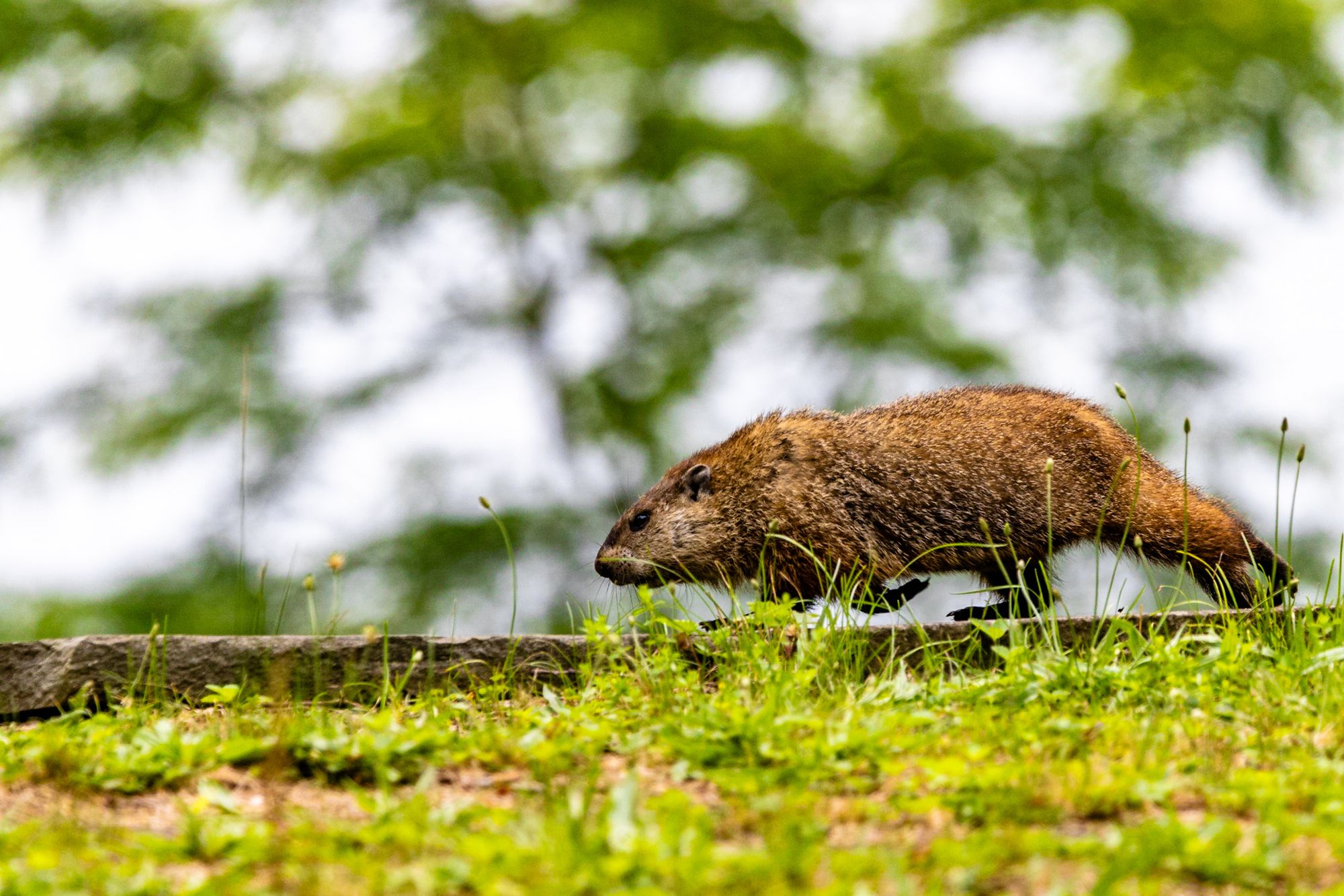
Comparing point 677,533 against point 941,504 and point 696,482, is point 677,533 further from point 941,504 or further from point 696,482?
point 941,504

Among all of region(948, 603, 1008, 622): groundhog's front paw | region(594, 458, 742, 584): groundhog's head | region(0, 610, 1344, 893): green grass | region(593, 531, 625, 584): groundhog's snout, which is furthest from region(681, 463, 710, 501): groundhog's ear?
→ region(0, 610, 1344, 893): green grass

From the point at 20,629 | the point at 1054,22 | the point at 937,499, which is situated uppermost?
the point at 1054,22

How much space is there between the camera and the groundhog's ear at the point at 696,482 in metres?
6.06

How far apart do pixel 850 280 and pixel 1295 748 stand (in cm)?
999

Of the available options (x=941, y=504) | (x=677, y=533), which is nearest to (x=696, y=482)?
(x=677, y=533)

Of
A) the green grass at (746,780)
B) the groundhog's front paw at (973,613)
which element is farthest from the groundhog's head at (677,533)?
the green grass at (746,780)

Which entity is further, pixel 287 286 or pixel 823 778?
pixel 287 286

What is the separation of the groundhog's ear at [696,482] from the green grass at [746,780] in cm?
170

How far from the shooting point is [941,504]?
18.8ft

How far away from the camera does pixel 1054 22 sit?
1298cm

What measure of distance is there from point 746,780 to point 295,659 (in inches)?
88.2

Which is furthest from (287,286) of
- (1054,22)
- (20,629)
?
(1054,22)

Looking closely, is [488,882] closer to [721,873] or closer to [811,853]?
[721,873]

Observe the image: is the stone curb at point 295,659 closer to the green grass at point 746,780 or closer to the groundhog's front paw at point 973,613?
the green grass at point 746,780
